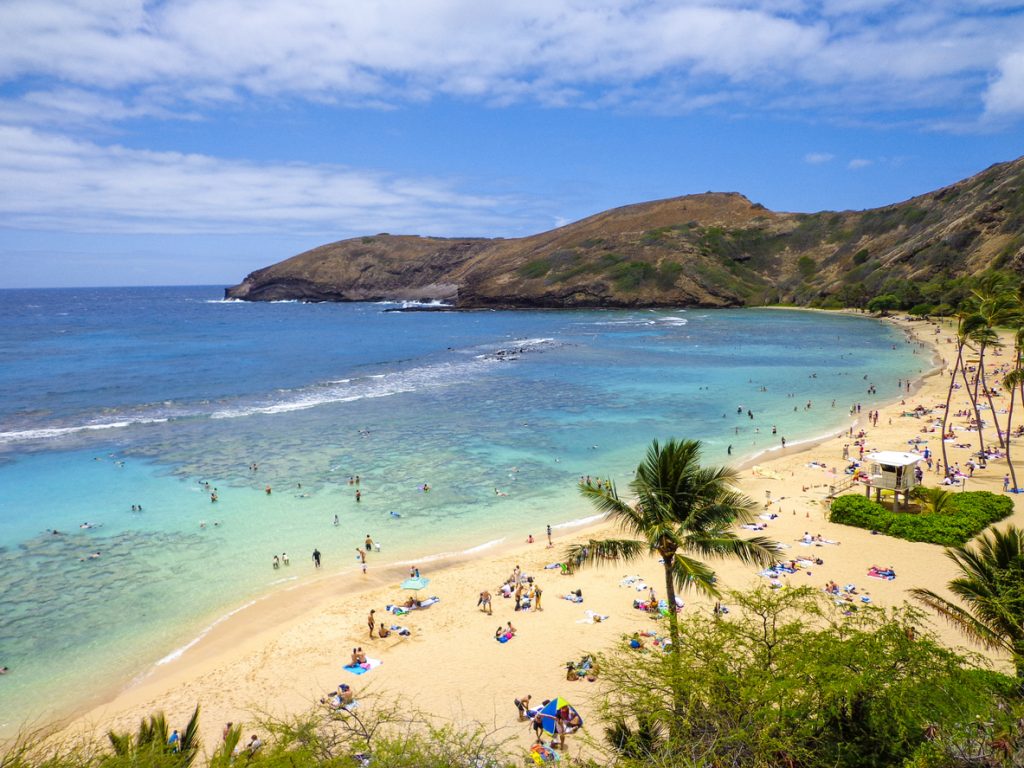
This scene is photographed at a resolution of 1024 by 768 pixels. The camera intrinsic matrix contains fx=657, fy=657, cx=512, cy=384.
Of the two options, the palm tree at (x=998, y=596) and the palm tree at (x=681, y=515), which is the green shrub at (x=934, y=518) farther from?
the palm tree at (x=681, y=515)

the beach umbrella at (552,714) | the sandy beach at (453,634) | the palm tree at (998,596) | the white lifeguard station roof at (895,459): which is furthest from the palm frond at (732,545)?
the white lifeguard station roof at (895,459)

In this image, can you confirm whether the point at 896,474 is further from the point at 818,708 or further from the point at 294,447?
the point at 294,447

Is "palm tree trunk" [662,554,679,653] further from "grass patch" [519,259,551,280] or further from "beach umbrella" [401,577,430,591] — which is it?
"grass patch" [519,259,551,280]

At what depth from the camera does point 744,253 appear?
6516 inches

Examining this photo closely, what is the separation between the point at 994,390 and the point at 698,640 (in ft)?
170

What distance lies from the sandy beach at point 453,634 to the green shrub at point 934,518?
0.57 meters

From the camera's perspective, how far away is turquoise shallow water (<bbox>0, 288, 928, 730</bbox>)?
22.2m

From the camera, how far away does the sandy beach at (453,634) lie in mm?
15984

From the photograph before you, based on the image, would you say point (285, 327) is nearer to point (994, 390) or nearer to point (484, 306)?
point (484, 306)

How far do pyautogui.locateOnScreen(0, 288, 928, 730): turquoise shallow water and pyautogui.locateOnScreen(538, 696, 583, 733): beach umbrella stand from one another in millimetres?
11561

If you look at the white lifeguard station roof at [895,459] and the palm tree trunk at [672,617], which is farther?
the white lifeguard station roof at [895,459]

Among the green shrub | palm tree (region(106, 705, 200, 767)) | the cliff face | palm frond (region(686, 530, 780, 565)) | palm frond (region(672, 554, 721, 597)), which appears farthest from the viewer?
the cliff face

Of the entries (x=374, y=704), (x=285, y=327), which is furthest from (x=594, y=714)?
(x=285, y=327)

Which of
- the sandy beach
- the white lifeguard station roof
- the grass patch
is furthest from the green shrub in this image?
the grass patch
